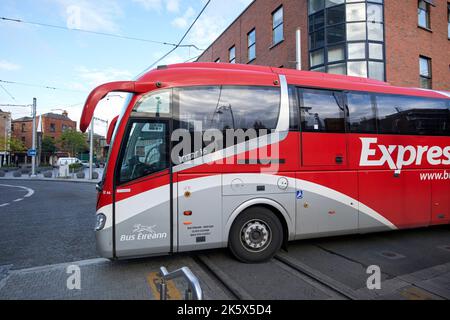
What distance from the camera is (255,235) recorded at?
4.75m

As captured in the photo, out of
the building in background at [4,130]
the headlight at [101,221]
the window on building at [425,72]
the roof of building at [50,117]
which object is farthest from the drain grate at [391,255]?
the roof of building at [50,117]

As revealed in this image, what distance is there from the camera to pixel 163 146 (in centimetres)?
441

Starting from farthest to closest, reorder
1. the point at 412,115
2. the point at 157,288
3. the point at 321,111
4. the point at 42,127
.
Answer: the point at 42,127 < the point at 412,115 < the point at 321,111 < the point at 157,288

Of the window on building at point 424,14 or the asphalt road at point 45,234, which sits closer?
the asphalt road at point 45,234

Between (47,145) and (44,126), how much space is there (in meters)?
10.5

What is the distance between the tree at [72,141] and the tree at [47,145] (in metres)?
2.02

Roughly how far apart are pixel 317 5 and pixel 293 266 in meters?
13.8

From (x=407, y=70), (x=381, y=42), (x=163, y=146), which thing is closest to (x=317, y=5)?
(x=381, y=42)

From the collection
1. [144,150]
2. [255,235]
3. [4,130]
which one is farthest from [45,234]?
[4,130]

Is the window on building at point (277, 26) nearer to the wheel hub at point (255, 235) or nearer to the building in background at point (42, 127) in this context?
the wheel hub at point (255, 235)

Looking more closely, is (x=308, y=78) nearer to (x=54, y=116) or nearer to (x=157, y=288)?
(x=157, y=288)

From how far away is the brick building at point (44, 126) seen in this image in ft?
223

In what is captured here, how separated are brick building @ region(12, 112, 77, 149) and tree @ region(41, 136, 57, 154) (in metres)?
3.71
